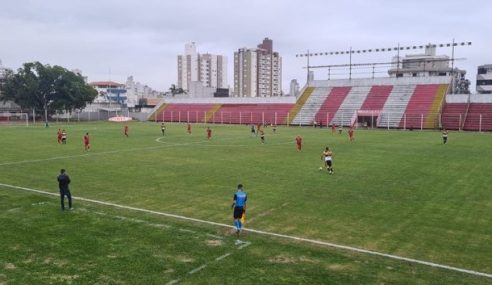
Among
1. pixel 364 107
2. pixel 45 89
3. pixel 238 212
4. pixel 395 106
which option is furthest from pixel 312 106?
pixel 238 212

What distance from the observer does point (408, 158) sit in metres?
31.9

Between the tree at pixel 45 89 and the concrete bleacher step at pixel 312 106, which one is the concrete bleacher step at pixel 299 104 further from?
the tree at pixel 45 89

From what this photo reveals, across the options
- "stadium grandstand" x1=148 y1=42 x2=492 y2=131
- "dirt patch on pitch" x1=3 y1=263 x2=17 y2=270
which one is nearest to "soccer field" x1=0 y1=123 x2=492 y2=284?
"dirt patch on pitch" x1=3 y1=263 x2=17 y2=270

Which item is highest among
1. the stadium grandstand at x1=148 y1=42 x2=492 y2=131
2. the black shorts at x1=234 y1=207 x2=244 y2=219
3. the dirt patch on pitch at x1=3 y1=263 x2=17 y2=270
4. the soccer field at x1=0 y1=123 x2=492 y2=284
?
the stadium grandstand at x1=148 y1=42 x2=492 y2=131

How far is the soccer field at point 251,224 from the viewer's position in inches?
437

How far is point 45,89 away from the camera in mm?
95125

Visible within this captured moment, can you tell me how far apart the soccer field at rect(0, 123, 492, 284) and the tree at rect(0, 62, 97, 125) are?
236ft

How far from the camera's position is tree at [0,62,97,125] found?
94625 mm

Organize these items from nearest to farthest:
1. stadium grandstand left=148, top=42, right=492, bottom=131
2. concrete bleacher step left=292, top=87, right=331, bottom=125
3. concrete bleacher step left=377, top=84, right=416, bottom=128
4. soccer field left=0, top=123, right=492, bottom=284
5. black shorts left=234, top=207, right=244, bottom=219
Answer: soccer field left=0, top=123, right=492, bottom=284 → black shorts left=234, top=207, right=244, bottom=219 → stadium grandstand left=148, top=42, right=492, bottom=131 → concrete bleacher step left=377, top=84, right=416, bottom=128 → concrete bleacher step left=292, top=87, right=331, bottom=125

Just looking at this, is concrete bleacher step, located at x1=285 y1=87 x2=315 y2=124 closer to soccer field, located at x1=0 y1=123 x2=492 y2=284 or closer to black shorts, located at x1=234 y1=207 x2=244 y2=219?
soccer field, located at x1=0 y1=123 x2=492 y2=284

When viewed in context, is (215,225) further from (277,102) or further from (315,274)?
(277,102)

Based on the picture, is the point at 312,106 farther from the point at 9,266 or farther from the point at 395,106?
the point at 9,266

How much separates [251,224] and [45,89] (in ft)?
301

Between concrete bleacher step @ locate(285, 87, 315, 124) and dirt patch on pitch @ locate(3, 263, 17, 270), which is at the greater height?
concrete bleacher step @ locate(285, 87, 315, 124)
